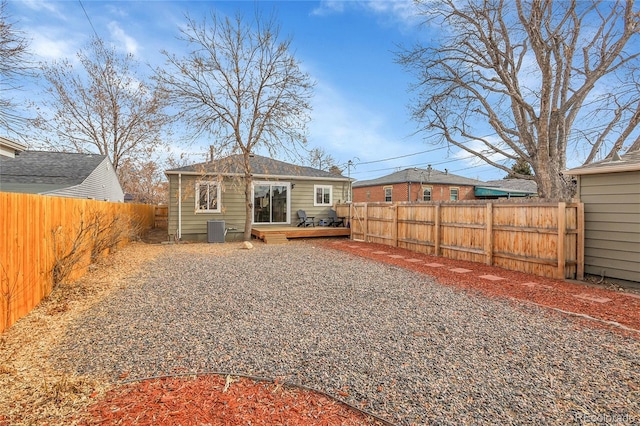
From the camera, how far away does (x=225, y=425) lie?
76.8 inches

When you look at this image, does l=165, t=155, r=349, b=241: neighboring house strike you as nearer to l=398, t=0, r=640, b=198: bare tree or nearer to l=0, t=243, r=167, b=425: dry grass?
l=398, t=0, r=640, b=198: bare tree

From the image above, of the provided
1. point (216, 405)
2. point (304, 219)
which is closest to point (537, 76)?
point (304, 219)

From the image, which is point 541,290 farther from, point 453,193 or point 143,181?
point 143,181

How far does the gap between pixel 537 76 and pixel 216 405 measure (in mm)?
14379

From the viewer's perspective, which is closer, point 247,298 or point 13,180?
point 247,298

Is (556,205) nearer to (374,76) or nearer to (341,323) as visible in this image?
(341,323)

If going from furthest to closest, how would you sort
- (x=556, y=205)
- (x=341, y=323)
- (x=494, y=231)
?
(x=494, y=231) < (x=556, y=205) < (x=341, y=323)

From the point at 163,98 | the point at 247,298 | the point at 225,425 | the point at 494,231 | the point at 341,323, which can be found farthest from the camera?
the point at 163,98

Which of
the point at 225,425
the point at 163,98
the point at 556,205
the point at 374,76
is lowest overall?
the point at 225,425

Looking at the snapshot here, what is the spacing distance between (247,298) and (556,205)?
19.8 ft

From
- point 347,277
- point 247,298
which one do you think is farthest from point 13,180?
point 347,277

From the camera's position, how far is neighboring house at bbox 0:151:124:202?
11.7m

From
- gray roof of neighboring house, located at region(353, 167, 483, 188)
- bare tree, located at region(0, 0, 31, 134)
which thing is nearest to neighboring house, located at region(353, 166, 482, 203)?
gray roof of neighboring house, located at region(353, 167, 483, 188)

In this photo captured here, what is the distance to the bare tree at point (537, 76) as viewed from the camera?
1011 centimetres
